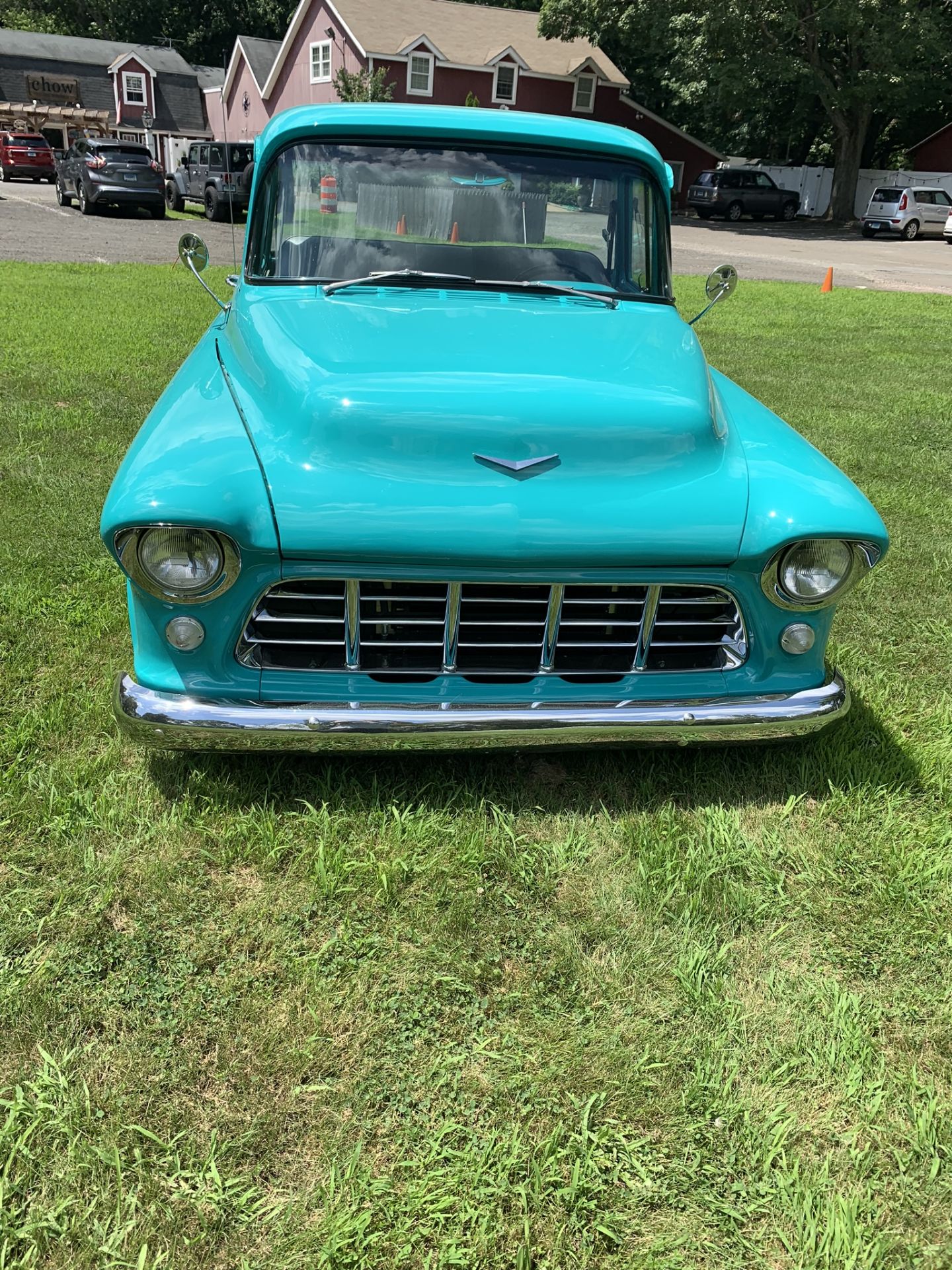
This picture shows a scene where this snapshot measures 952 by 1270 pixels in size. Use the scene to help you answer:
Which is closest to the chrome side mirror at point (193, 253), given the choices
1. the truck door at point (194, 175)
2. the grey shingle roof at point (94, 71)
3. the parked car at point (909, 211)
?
the truck door at point (194, 175)

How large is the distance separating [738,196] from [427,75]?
11157 mm

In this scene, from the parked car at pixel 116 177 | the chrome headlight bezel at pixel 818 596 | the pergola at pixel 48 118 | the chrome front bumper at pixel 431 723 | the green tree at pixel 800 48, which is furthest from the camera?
the pergola at pixel 48 118

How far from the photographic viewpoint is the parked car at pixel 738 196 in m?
29.8

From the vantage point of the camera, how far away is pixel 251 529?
219cm

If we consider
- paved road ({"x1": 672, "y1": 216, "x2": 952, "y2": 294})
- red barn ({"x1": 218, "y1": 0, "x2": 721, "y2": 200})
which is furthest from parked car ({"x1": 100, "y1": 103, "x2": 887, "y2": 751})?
red barn ({"x1": 218, "y1": 0, "x2": 721, "y2": 200})

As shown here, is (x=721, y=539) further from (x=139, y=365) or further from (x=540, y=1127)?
(x=139, y=365)

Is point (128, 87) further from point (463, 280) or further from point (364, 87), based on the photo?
point (463, 280)

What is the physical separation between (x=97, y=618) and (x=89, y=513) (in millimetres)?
1046

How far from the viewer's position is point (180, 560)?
224cm

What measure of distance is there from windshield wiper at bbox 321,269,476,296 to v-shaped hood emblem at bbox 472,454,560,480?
1.12 m

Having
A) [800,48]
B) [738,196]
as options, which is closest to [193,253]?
[800,48]

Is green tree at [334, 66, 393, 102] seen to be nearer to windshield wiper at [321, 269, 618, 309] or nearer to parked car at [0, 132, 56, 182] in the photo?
parked car at [0, 132, 56, 182]

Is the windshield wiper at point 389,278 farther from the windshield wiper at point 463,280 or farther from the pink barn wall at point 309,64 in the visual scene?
the pink barn wall at point 309,64

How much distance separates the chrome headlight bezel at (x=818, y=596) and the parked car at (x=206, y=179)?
57.8ft
